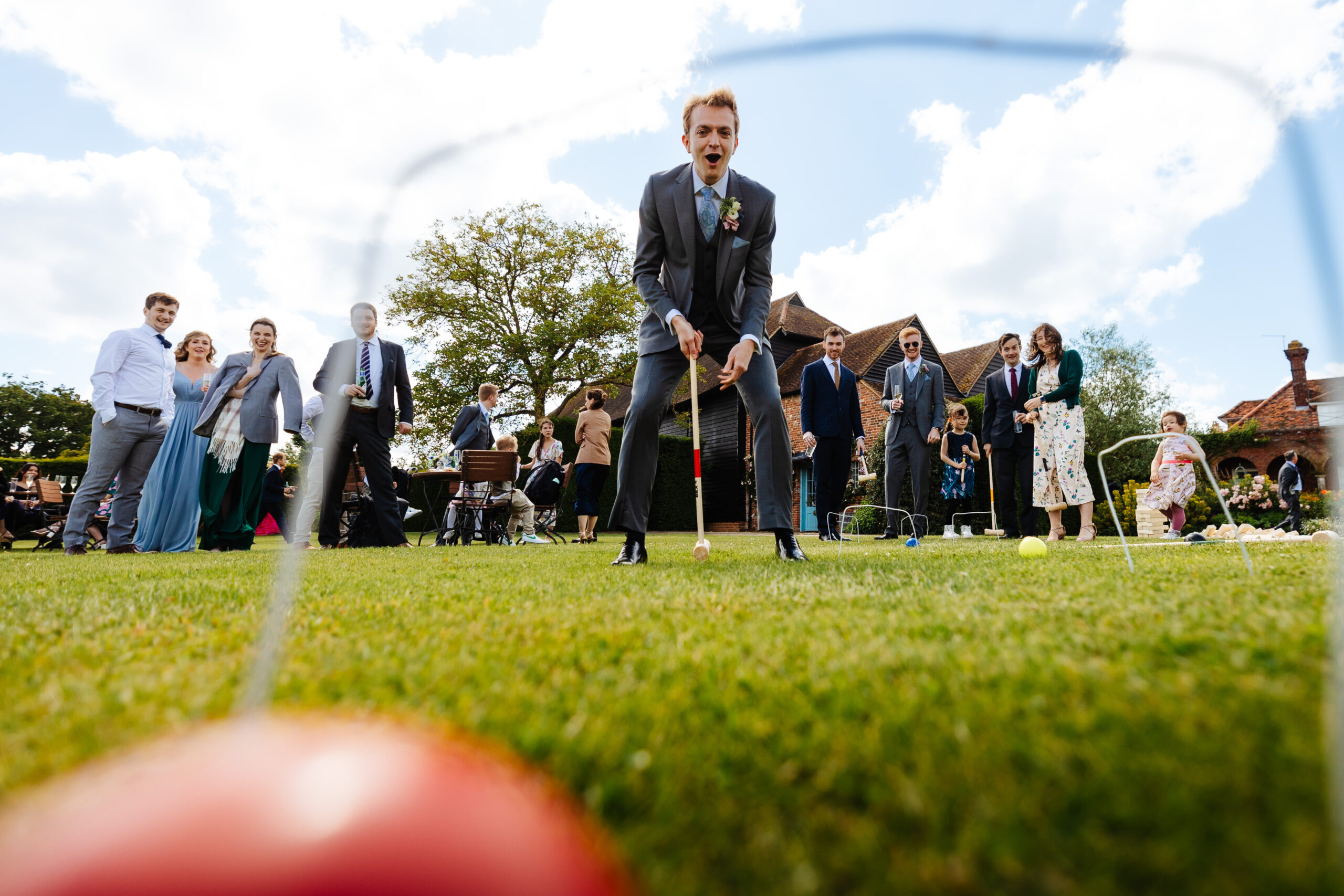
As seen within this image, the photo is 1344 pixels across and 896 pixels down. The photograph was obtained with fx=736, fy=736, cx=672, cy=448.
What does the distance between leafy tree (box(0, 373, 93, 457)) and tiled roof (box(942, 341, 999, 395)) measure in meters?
59.8

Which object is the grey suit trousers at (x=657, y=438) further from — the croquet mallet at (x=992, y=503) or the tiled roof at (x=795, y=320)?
the tiled roof at (x=795, y=320)

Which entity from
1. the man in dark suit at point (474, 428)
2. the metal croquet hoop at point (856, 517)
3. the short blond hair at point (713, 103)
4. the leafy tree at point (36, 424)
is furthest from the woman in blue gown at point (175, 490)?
the leafy tree at point (36, 424)

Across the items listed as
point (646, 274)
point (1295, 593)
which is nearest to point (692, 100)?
point (646, 274)

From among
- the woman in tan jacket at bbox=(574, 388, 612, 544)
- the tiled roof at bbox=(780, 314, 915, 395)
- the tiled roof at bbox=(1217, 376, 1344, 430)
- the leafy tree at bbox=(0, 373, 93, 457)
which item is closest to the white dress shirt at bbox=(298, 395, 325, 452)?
the woman in tan jacket at bbox=(574, 388, 612, 544)

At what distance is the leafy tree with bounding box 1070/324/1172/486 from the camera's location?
2945cm

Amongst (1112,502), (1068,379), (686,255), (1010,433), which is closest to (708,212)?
(686,255)

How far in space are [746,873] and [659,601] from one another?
1.73 meters

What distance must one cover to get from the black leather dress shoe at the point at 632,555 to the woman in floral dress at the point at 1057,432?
207 inches

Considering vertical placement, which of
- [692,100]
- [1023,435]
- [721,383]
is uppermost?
[692,100]

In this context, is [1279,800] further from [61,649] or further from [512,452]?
[512,452]

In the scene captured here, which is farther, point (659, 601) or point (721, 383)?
point (721, 383)

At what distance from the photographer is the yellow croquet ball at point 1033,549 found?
188 inches

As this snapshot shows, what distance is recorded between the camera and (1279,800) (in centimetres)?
81

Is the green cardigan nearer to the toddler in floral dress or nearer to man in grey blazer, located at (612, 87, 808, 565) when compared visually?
the toddler in floral dress
